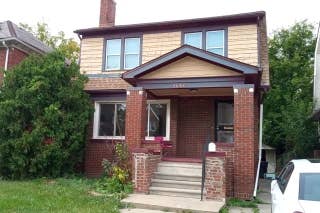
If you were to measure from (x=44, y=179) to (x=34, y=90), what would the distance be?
9.93 feet

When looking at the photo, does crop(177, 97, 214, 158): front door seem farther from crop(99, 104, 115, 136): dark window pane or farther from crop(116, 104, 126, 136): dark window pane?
crop(99, 104, 115, 136): dark window pane

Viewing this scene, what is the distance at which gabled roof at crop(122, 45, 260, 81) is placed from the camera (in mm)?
11391

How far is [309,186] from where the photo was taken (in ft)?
17.5

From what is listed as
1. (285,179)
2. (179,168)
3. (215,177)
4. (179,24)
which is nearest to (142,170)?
(179,168)

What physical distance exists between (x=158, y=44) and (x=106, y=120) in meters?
3.80

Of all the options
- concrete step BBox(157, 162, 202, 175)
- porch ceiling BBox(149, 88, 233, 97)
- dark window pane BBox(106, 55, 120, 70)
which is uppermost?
dark window pane BBox(106, 55, 120, 70)

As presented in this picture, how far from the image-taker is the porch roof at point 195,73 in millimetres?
11523

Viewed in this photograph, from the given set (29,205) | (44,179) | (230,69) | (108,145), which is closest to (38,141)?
(44,179)

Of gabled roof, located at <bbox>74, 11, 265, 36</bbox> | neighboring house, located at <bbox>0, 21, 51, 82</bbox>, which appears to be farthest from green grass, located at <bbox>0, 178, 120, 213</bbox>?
neighboring house, located at <bbox>0, 21, 51, 82</bbox>

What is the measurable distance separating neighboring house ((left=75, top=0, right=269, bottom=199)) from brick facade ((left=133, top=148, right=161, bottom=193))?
1.31 metres

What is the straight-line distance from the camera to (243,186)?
11281 mm

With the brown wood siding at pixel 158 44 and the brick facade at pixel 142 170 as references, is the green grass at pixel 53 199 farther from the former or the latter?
the brown wood siding at pixel 158 44

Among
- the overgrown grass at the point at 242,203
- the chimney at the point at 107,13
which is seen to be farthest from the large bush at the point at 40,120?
the overgrown grass at the point at 242,203

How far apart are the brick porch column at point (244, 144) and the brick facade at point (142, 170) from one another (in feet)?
8.47
